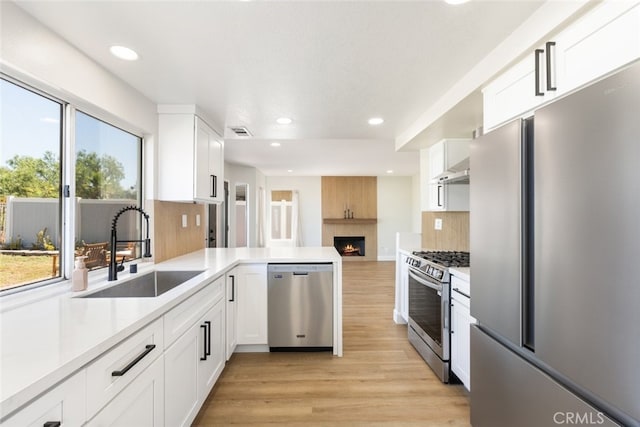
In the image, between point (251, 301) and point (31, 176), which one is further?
point (251, 301)

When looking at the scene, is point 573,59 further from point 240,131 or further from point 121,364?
point 240,131

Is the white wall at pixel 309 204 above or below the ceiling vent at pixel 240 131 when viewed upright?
below

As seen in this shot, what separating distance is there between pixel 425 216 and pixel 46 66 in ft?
11.7

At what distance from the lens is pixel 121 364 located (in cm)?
108

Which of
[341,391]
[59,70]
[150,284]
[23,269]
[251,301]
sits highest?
[59,70]

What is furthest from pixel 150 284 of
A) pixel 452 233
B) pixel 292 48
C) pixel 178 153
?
pixel 452 233

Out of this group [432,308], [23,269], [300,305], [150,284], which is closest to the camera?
[23,269]

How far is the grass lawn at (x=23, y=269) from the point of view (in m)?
1.39

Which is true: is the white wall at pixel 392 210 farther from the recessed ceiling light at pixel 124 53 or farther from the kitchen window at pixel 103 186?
the recessed ceiling light at pixel 124 53

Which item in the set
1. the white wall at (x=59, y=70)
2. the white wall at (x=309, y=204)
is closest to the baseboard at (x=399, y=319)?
the white wall at (x=59, y=70)

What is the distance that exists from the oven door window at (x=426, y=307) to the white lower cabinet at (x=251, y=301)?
147 cm

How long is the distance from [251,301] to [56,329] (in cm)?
A: 177

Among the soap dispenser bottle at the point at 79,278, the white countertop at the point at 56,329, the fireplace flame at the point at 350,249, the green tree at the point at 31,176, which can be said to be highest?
the green tree at the point at 31,176

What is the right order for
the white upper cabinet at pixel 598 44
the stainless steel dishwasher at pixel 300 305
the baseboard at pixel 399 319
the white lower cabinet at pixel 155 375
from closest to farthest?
the white lower cabinet at pixel 155 375 < the white upper cabinet at pixel 598 44 < the stainless steel dishwasher at pixel 300 305 < the baseboard at pixel 399 319
